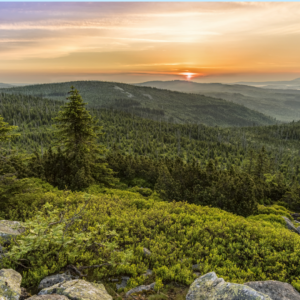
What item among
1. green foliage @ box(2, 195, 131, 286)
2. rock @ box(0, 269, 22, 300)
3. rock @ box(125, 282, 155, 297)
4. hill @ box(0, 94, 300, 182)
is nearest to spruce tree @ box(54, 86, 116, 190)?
green foliage @ box(2, 195, 131, 286)

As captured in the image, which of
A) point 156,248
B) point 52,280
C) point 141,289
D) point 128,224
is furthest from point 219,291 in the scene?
point 128,224

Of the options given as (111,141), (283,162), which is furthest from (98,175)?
(283,162)

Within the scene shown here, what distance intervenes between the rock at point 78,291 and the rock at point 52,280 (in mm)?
698

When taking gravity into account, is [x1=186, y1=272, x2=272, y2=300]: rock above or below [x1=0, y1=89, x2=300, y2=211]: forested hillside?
above

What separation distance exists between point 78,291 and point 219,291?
11.6ft

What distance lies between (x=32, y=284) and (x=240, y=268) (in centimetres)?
709

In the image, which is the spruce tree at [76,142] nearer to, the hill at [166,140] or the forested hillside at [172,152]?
the forested hillside at [172,152]

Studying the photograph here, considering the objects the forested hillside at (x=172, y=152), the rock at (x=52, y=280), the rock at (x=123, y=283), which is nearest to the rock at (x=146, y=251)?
the rock at (x=123, y=283)

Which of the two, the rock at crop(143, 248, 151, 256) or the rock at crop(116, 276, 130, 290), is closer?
the rock at crop(116, 276, 130, 290)

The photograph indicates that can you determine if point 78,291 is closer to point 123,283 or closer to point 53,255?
point 123,283

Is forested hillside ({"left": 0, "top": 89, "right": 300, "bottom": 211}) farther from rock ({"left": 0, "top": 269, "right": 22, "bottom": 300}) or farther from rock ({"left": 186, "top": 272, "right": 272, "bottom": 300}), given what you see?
rock ({"left": 186, "top": 272, "right": 272, "bottom": 300})

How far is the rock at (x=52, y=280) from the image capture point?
226 inches

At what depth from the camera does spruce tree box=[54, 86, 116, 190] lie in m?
19.3

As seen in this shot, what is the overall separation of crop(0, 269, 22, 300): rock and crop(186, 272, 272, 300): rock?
4.35m
